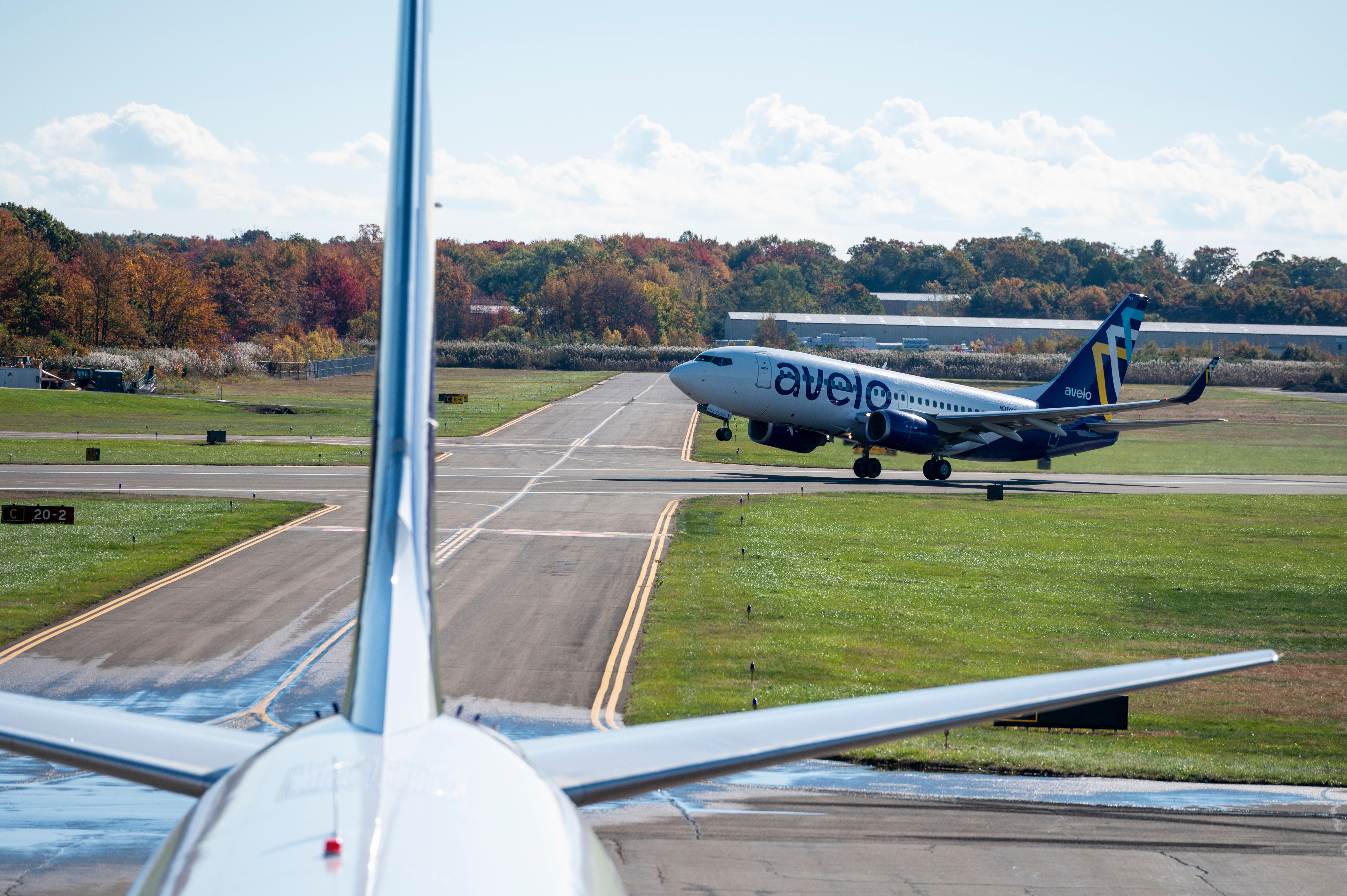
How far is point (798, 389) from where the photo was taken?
51.7 m

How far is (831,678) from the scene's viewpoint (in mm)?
21359

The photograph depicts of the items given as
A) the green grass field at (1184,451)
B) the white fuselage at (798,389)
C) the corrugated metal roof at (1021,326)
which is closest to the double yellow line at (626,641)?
the white fuselage at (798,389)

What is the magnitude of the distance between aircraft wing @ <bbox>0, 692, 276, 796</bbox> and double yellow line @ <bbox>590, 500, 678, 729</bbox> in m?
12.4

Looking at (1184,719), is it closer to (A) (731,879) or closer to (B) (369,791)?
(A) (731,879)

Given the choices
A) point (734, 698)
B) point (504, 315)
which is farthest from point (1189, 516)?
point (504, 315)

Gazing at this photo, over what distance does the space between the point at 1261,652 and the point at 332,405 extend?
88.7 m

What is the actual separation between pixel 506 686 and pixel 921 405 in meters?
38.7

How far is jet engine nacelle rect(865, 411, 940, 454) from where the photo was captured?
5322cm

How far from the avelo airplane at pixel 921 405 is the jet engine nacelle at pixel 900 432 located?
0.17ft

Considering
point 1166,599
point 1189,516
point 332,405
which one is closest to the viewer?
point 1166,599

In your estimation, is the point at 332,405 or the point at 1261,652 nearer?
the point at 1261,652

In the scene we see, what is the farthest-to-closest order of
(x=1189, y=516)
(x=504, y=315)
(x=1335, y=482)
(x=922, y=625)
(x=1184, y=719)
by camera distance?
(x=504, y=315) → (x=1335, y=482) → (x=1189, y=516) → (x=922, y=625) → (x=1184, y=719)

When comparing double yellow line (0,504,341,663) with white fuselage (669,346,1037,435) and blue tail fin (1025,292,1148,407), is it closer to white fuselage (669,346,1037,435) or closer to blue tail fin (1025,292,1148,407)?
white fuselage (669,346,1037,435)

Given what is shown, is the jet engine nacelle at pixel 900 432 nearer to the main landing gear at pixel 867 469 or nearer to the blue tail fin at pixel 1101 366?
the main landing gear at pixel 867 469
